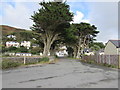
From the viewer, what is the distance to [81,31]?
3794 centimetres

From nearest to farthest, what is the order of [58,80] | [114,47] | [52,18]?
1. [58,80]
2. [52,18]
3. [114,47]

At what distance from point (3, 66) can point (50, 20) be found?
14455 mm

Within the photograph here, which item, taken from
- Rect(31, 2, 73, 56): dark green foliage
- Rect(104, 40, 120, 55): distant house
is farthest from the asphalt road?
Rect(104, 40, 120, 55): distant house

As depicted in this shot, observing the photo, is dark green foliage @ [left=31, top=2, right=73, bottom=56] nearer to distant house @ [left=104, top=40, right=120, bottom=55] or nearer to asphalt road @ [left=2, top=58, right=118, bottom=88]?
distant house @ [left=104, top=40, right=120, bottom=55]

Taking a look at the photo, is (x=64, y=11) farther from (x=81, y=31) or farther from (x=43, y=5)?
(x=81, y=31)

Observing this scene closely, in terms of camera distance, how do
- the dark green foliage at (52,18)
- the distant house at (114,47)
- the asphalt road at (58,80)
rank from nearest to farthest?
1. the asphalt road at (58,80)
2. the dark green foliage at (52,18)
3. the distant house at (114,47)

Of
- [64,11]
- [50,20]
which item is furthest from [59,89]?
[64,11]

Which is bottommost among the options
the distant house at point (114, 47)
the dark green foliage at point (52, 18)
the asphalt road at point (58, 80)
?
the asphalt road at point (58, 80)

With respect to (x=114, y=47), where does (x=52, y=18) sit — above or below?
above

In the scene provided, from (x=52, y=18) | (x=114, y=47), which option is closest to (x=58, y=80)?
(x=52, y=18)

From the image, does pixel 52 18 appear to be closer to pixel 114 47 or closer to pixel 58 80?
pixel 114 47

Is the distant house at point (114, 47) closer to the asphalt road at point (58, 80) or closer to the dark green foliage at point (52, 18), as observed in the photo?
the dark green foliage at point (52, 18)

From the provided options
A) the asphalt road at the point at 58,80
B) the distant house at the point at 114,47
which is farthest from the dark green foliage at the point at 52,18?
the asphalt road at the point at 58,80

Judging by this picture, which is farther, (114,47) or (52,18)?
(114,47)
